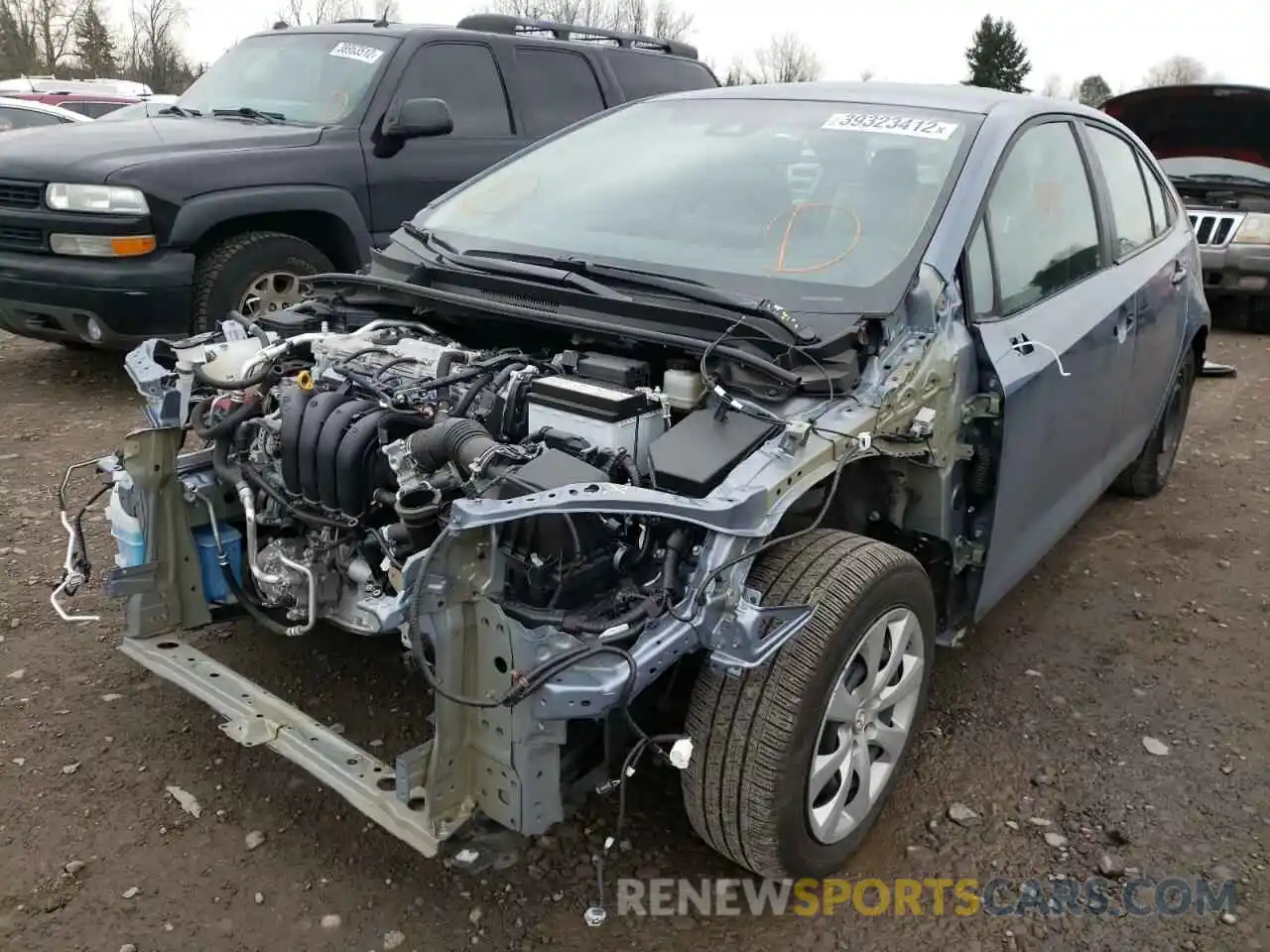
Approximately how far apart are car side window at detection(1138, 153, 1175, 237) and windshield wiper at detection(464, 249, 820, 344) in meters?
2.48

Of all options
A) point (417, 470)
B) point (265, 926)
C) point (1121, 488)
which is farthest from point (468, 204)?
point (1121, 488)

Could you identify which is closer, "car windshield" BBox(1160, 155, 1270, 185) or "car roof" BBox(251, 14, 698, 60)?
"car roof" BBox(251, 14, 698, 60)

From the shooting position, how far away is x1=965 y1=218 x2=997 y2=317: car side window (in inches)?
115

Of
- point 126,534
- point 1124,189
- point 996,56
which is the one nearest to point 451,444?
point 126,534

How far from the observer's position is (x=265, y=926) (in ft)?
7.75

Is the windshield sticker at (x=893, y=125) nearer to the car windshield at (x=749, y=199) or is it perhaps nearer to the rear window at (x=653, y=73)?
the car windshield at (x=749, y=199)

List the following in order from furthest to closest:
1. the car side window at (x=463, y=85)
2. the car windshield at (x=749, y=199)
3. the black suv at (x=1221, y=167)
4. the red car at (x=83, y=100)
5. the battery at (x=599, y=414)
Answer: the red car at (x=83, y=100) < the black suv at (x=1221, y=167) < the car side window at (x=463, y=85) < the car windshield at (x=749, y=199) < the battery at (x=599, y=414)

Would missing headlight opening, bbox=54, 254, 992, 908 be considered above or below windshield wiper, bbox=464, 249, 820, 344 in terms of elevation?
below

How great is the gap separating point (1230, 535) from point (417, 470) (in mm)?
3947

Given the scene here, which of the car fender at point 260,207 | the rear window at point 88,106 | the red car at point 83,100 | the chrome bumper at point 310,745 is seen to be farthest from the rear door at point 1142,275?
the rear window at point 88,106

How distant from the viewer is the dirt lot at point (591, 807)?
2.40m

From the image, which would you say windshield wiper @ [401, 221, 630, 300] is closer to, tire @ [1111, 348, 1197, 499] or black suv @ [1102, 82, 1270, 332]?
tire @ [1111, 348, 1197, 499]

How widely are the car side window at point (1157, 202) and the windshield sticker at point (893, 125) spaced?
1.61 m

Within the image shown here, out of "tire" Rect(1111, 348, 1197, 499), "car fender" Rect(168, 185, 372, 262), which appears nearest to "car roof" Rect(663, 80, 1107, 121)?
"tire" Rect(1111, 348, 1197, 499)
